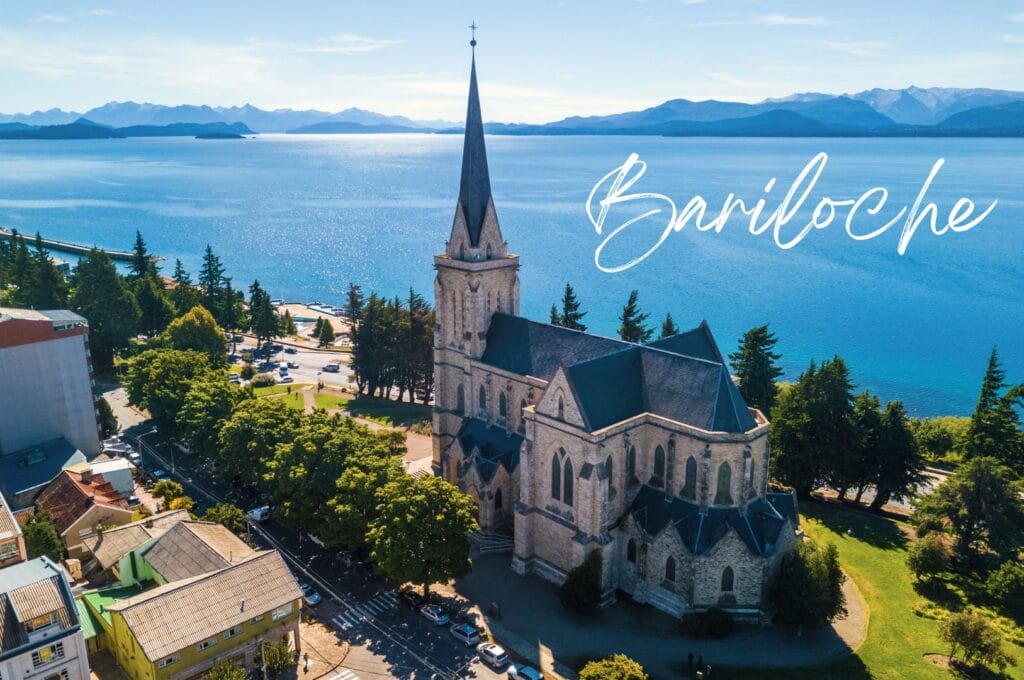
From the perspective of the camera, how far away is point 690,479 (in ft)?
152

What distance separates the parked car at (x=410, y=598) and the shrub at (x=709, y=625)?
16.4 meters

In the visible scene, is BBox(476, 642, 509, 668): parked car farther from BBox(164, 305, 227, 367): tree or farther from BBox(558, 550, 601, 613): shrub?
BBox(164, 305, 227, 367): tree

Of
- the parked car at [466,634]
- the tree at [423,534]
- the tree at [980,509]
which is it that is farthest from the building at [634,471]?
the tree at [980,509]

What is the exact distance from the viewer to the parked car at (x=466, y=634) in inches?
1686

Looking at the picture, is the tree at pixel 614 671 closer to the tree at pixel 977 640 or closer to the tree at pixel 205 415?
the tree at pixel 977 640

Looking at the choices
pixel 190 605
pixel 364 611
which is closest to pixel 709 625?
pixel 364 611

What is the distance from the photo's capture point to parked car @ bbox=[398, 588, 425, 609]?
46.3 meters

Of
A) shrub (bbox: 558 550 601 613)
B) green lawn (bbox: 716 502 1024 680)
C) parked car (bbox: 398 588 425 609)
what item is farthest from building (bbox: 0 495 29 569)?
green lawn (bbox: 716 502 1024 680)

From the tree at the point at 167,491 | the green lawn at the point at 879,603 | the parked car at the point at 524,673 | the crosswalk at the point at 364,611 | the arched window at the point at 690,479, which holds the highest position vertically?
the arched window at the point at 690,479

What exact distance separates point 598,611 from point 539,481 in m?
9.06

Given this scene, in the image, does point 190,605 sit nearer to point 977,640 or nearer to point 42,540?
point 42,540

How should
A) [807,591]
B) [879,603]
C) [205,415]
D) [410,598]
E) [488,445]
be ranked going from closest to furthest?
[807,591], [410,598], [879,603], [488,445], [205,415]

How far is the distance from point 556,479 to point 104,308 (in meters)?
74.2

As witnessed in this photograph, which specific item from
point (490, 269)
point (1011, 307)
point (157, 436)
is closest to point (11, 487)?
point (157, 436)
